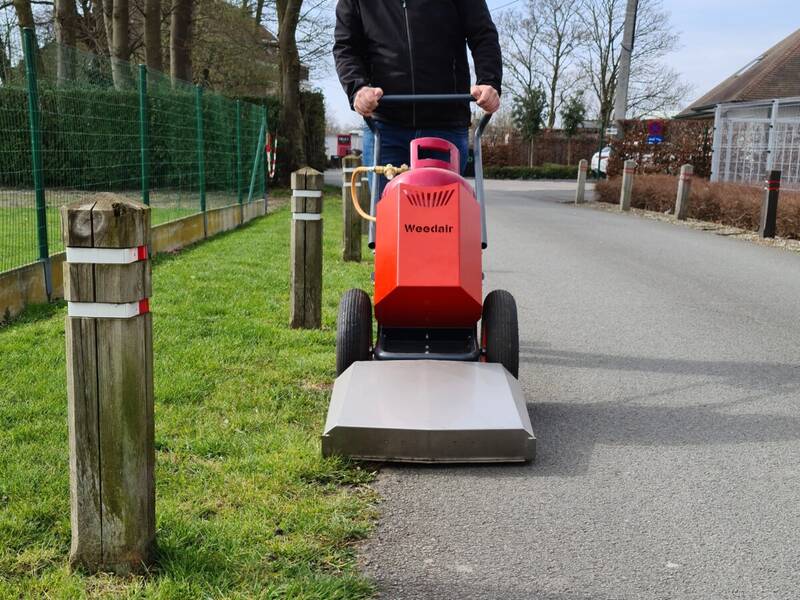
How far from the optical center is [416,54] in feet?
14.9

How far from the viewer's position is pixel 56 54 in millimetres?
8469

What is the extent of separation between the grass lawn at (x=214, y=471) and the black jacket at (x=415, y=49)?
5.06 ft

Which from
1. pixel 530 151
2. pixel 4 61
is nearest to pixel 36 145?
pixel 4 61

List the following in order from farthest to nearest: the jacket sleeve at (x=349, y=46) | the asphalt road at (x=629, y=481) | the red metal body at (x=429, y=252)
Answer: the jacket sleeve at (x=349, y=46) → the red metal body at (x=429, y=252) → the asphalt road at (x=629, y=481)

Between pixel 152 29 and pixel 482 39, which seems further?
pixel 152 29

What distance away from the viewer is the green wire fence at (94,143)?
6953 mm

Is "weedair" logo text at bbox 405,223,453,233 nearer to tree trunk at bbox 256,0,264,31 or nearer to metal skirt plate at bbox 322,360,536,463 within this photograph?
metal skirt plate at bbox 322,360,536,463

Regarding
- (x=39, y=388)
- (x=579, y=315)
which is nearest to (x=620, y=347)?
(x=579, y=315)

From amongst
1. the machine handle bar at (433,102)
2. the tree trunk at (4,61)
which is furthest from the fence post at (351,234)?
the machine handle bar at (433,102)

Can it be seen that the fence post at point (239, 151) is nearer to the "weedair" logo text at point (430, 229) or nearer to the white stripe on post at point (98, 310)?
the "weedair" logo text at point (430, 229)

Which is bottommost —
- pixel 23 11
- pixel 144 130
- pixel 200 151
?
pixel 200 151

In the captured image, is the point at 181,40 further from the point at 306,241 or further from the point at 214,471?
the point at 214,471

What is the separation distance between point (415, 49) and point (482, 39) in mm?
367

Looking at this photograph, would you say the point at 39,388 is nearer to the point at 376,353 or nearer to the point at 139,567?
the point at 376,353
